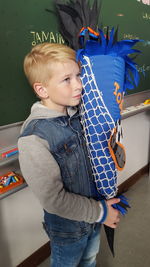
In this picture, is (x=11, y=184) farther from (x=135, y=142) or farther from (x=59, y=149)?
(x=135, y=142)

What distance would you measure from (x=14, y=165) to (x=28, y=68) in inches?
19.7

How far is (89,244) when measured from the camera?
39.0 inches

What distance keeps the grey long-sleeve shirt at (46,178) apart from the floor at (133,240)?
0.88 metres

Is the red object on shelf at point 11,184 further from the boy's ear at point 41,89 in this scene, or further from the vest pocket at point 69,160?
the boy's ear at point 41,89

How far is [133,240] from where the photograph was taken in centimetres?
160

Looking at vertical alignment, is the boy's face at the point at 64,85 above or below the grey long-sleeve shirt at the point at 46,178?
above

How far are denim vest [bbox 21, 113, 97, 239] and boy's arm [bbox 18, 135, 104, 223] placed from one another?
34 millimetres

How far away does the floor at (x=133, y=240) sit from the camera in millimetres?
1438

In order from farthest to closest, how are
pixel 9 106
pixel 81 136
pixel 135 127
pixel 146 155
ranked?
pixel 146 155
pixel 135 127
pixel 9 106
pixel 81 136

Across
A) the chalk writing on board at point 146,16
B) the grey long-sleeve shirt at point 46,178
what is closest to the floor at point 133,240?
the grey long-sleeve shirt at point 46,178

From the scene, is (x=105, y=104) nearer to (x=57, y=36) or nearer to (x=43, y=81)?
(x=43, y=81)

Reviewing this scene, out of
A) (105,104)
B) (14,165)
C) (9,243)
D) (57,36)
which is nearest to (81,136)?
(105,104)

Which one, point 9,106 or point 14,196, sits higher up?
point 9,106

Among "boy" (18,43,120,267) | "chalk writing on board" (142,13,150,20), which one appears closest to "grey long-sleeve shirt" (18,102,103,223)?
"boy" (18,43,120,267)
